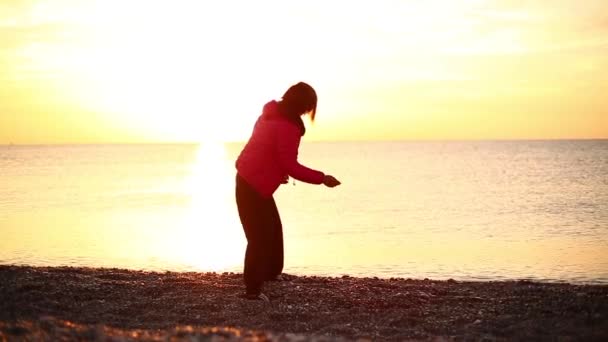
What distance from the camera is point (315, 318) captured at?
7863 mm

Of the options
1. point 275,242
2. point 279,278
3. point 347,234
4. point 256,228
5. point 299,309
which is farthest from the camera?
point 347,234

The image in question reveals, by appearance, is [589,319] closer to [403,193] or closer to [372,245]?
[372,245]

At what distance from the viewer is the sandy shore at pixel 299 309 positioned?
689 cm

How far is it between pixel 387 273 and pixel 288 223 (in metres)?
12.4

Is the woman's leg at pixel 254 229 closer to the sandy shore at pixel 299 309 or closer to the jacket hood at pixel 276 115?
the sandy shore at pixel 299 309

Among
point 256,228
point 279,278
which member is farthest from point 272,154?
point 279,278

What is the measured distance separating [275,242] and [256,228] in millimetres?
537

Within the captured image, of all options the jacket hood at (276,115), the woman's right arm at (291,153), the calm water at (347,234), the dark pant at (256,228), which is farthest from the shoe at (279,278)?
the calm water at (347,234)

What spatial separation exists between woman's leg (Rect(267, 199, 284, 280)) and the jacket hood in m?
1.05

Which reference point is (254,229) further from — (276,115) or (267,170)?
(276,115)

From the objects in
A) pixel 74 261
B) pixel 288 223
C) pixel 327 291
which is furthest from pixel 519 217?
pixel 327 291

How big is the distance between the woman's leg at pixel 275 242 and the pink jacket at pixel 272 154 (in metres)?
0.38

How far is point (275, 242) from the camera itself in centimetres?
887

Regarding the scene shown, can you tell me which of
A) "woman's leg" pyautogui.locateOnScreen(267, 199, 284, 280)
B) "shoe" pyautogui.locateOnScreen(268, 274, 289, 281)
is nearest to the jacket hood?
"woman's leg" pyautogui.locateOnScreen(267, 199, 284, 280)
